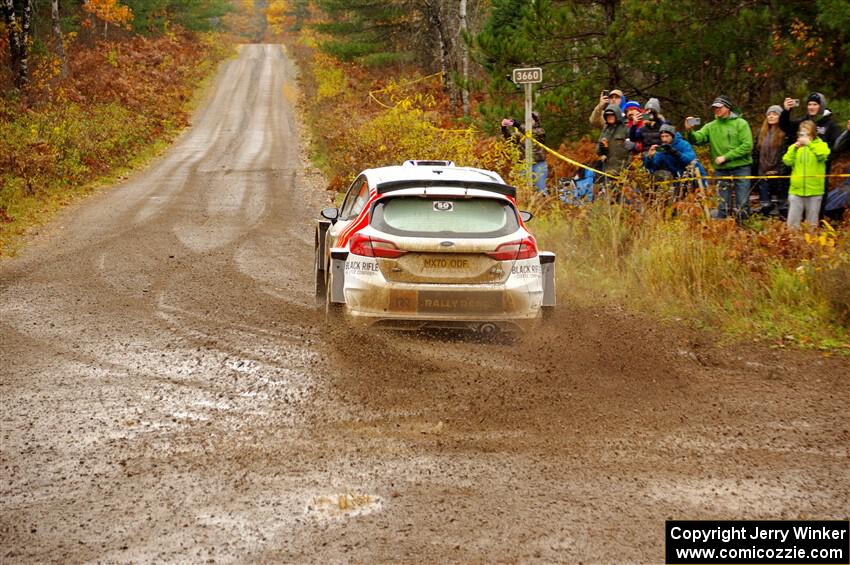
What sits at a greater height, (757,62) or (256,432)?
(757,62)

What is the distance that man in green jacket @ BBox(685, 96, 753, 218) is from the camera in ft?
38.4

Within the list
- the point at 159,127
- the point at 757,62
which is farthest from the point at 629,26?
the point at 159,127

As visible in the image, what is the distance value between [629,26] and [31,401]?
483 inches

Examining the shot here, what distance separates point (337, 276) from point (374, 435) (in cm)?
247

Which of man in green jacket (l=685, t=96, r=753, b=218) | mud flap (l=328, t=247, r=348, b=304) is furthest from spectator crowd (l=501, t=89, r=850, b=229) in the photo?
mud flap (l=328, t=247, r=348, b=304)

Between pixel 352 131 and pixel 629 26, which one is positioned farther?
pixel 352 131

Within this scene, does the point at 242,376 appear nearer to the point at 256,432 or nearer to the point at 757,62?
the point at 256,432

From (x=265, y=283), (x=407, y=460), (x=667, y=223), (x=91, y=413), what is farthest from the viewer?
(x=265, y=283)

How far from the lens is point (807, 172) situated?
11.0m

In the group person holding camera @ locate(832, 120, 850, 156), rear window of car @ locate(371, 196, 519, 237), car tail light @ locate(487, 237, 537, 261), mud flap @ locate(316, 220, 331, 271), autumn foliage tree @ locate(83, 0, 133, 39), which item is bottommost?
mud flap @ locate(316, 220, 331, 271)

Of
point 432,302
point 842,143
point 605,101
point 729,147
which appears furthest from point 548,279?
point 605,101

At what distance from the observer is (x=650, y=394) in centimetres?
691

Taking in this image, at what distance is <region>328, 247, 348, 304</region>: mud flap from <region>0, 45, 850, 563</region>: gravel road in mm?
490

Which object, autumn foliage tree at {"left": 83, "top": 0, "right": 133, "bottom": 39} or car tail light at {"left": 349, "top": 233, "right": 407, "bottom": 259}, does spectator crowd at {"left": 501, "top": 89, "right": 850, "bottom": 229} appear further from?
autumn foliage tree at {"left": 83, "top": 0, "right": 133, "bottom": 39}
